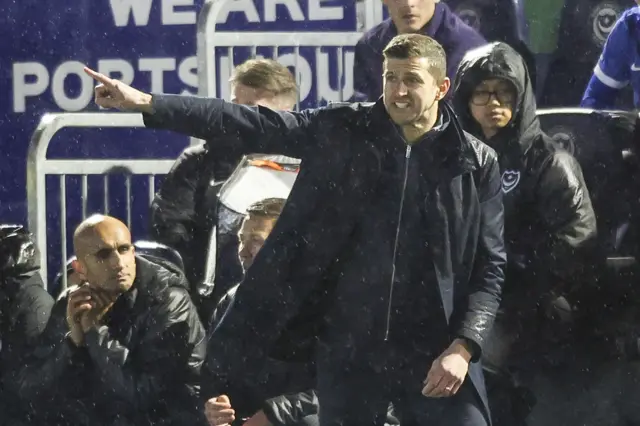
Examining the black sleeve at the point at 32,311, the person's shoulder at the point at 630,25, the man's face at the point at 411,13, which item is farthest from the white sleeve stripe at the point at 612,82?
the black sleeve at the point at 32,311

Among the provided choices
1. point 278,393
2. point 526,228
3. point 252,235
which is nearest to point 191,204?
point 252,235

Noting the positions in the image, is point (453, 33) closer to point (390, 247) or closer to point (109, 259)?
point (109, 259)

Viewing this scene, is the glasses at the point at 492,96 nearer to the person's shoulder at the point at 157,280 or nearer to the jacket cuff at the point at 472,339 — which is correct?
the person's shoulder at the point at 157,280

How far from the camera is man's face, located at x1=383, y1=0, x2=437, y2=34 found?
7.35 metres

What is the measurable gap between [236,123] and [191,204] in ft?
6.70

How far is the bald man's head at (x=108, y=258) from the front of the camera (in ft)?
22.0

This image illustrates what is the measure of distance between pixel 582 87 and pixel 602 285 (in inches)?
81.5

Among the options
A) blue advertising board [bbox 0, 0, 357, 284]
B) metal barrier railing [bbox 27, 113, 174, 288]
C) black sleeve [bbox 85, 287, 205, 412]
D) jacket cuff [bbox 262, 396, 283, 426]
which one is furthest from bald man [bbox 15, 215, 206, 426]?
blue advertising board [bbox 0, 0, 357, 284]

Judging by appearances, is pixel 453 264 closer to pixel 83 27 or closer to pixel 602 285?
pixel 602 285

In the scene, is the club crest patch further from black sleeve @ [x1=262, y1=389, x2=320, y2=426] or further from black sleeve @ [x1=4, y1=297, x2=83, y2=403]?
black sleeve @ [x1=4, y1=297, x2=83, y2=403]

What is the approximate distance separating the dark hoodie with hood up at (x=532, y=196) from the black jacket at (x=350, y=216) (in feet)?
3.08

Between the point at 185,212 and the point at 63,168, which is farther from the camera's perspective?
the point at 63,168

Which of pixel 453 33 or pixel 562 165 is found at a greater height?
pixel 453 33

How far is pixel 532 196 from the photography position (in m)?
6.68
